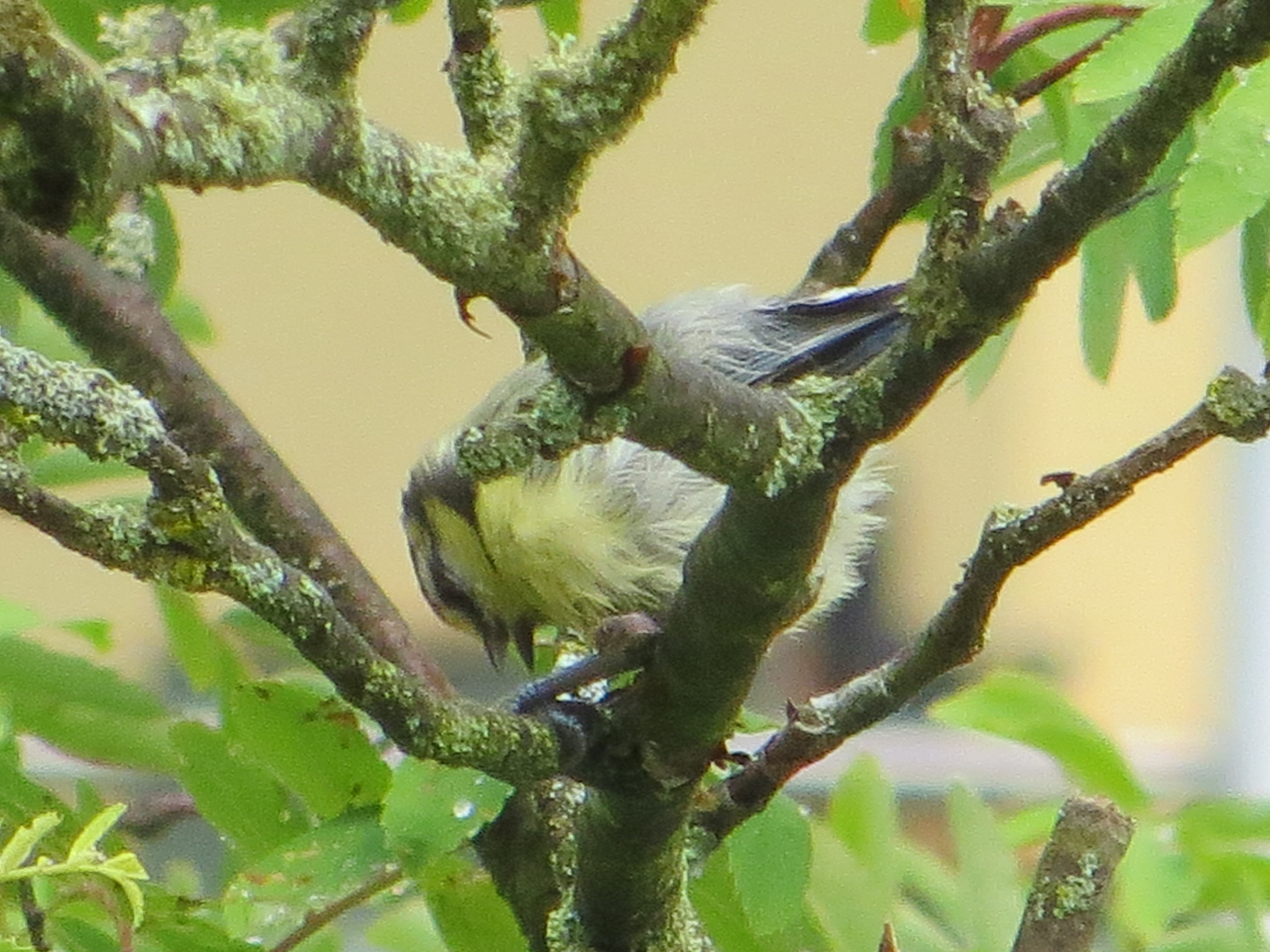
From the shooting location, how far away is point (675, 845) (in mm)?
830

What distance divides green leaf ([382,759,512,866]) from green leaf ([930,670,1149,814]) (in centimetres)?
34

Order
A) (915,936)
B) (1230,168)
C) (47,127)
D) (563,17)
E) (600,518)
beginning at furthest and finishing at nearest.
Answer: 1. (600,518)
2. (915,936)
3. (563,17)
4. (1230,168)
5. (47,127)

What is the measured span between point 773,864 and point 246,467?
0.33 m

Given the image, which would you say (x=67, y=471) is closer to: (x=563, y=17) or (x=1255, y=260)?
(x=563, y=17)

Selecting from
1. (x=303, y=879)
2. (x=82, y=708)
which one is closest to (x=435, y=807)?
(x=303, y=879)

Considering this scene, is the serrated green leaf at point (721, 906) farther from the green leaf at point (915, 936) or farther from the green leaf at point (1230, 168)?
the green leaf at point (1230, 168)

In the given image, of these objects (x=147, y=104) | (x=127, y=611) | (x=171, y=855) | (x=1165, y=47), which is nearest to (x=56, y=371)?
(x=147, y=104)

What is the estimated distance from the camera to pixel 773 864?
878 millimetres

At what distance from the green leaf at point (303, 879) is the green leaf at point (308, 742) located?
0.03 m

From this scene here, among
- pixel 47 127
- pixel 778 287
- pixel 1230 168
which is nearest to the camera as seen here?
pixel 47 127

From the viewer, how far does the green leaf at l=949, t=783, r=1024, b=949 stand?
1.16 metres

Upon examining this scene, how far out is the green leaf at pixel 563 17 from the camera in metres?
0.92

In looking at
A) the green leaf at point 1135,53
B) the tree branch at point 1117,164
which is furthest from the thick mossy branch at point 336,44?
the green leaf at point 1135,53

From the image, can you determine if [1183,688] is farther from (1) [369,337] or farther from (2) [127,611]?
(2) [127,611]
